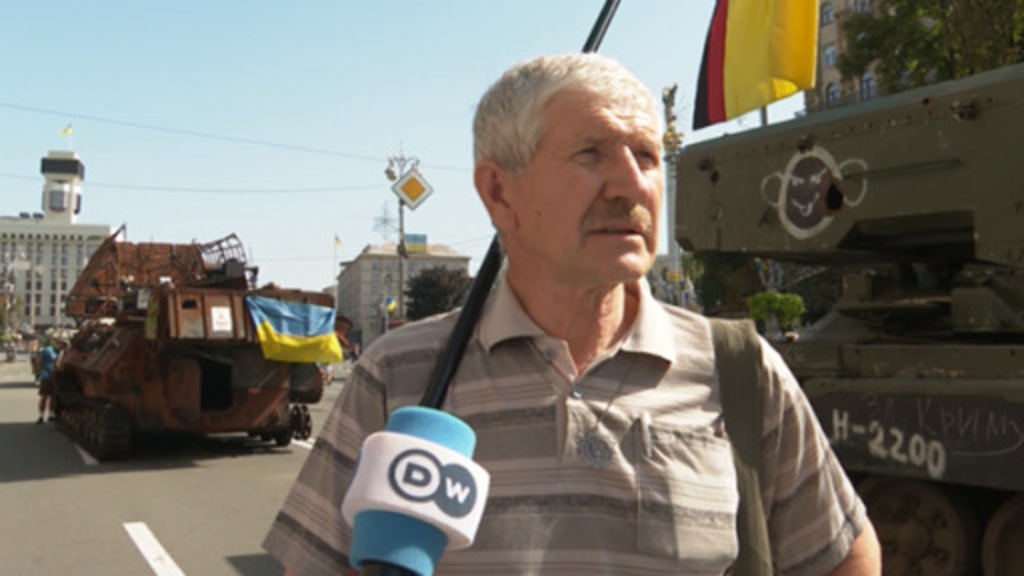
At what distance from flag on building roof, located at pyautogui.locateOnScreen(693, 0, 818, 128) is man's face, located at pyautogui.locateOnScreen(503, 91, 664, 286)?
7.14 meters

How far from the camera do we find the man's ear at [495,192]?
5.87 ft

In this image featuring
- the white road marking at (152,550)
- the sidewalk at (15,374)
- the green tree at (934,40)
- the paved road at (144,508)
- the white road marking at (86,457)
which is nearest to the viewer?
the white road marking at (152,550)

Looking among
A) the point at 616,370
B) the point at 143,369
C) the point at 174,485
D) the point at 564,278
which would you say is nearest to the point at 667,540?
the point at 616,370

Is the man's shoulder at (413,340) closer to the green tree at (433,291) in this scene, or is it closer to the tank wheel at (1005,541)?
the tank wheel at (1005,541)

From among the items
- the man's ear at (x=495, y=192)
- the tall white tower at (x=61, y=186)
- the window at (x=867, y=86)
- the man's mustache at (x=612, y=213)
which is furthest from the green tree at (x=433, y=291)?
the tall white tower at (x=61, y=186)

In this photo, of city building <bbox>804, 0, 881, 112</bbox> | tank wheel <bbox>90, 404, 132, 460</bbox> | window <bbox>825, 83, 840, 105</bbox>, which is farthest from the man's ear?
window <bbox>825, 83, 840, 105</bbox>

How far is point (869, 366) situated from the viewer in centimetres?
529

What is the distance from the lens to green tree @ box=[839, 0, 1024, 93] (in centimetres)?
1973

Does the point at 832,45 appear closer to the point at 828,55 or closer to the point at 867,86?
the point at 828,55

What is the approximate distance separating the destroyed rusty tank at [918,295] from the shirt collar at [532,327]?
10.9ft

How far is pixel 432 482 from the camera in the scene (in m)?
1.21

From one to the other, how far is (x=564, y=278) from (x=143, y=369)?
12281 millimetres

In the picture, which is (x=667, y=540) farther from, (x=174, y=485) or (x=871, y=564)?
(x=174, y=485)

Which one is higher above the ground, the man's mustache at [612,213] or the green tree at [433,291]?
the green tree at [433,291]
